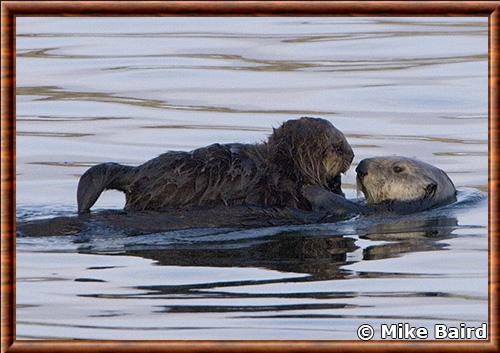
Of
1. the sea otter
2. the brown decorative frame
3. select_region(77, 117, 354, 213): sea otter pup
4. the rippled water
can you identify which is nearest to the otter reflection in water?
the rippled water

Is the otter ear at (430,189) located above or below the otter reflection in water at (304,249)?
above

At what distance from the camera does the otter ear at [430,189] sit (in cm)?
920

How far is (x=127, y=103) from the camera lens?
1269 cm

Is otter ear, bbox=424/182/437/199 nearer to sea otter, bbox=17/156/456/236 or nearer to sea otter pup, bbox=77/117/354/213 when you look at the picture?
sea otter, bbox=17/156/456/236

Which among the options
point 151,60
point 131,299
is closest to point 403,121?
point 151,60

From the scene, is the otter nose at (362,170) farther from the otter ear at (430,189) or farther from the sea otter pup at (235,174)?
the otter ear at (430,189)

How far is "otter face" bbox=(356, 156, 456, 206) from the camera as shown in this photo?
9188 millimetres

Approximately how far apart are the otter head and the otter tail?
1.07 m

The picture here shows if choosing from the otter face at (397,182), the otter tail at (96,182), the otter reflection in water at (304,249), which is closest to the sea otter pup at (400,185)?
the otter face at (397,182)

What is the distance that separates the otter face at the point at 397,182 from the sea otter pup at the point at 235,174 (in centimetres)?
27

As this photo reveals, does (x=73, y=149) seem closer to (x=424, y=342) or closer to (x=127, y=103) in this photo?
(x=127, y=103)

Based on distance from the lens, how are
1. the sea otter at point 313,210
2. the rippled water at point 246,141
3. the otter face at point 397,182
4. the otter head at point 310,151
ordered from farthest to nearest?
the otter face at point 397,182
the otter head at point 310,151
the sea otter at point 313,210
the rippled water at point 246,141
